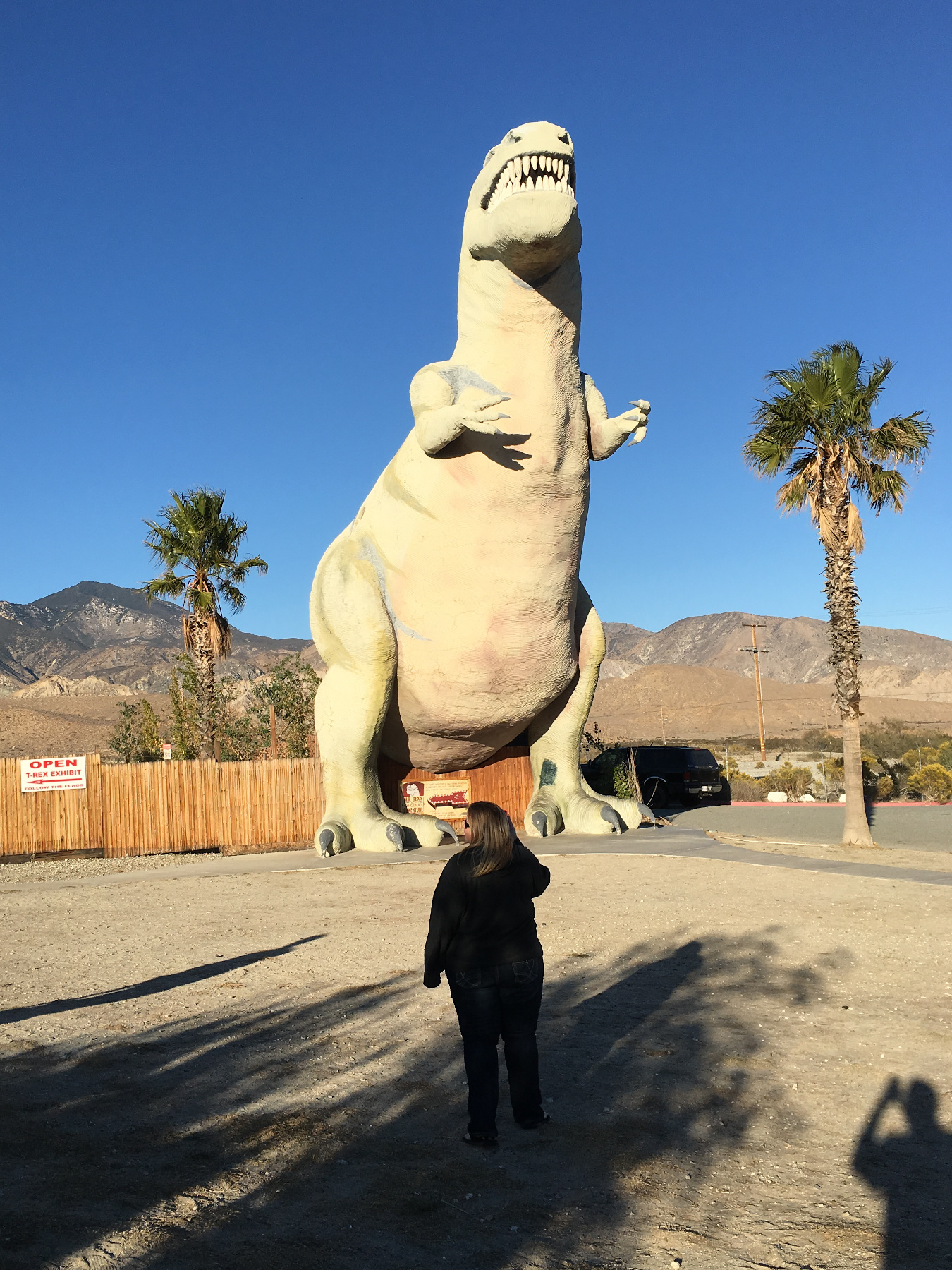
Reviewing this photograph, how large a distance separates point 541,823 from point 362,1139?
869cm

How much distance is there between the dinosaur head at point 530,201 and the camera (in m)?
9.20

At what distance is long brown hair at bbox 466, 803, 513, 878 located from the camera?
3.57 metres

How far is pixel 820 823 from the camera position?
50.4 ft

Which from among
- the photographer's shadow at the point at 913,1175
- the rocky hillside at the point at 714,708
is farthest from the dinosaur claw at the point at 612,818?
the rocky hillside at the point at 714,708

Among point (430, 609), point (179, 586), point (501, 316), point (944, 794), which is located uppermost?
point (501, 316)

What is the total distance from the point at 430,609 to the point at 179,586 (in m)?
9.42

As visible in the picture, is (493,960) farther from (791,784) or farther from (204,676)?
(791,784)

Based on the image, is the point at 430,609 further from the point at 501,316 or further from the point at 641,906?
the point at 641,906

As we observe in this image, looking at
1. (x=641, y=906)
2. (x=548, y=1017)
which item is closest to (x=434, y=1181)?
(x=548, y=1017)

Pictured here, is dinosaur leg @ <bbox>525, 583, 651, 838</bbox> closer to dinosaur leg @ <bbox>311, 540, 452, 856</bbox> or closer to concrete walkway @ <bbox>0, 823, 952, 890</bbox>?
concrete walkway @ <bbox>0, 823, 952, 890</bbox>

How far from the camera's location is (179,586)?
1902cm

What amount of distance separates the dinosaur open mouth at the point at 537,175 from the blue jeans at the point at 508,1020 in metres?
7.87

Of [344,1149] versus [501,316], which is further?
[501,316]

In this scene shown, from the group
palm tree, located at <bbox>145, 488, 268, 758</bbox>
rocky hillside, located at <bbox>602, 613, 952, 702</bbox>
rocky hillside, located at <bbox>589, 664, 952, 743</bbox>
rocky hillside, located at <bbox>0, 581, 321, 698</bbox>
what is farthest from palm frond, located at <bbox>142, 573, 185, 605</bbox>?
rocky hillside, located at <bbox>602, 613, 952, 702</bbox>
